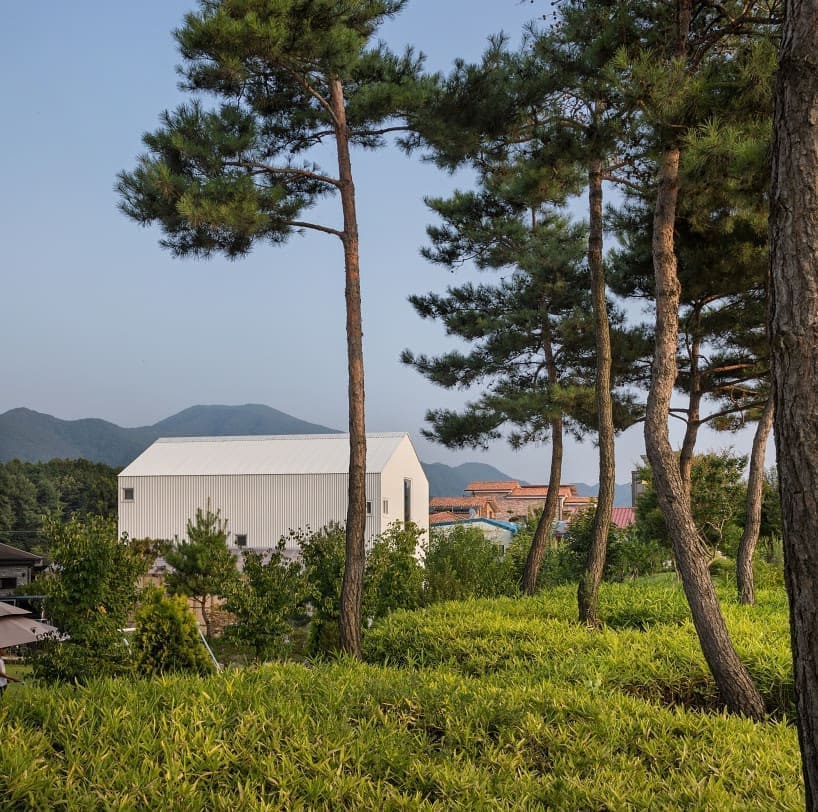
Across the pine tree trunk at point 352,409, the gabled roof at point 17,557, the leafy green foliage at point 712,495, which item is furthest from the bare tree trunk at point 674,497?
the gabled roof at point 17,557

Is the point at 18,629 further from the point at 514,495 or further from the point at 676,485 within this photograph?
the point at 514,495

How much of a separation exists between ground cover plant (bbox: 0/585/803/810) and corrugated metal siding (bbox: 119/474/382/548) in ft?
61.1

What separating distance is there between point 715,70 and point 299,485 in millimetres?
19456

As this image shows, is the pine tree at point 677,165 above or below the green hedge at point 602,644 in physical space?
above

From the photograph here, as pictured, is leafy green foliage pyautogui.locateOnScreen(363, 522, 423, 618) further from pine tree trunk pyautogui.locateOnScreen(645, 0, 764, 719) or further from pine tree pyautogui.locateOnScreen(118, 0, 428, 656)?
pine tree trunk pyautogui.locateOnScreen(645, 0, 764, 719)

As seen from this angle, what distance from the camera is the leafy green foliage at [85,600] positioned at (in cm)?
859

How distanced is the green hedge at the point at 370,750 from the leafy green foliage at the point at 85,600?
14.3 ft

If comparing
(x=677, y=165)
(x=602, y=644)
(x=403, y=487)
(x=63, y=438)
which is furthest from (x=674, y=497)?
(x=63, y=438)

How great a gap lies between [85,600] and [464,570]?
6.16 metres

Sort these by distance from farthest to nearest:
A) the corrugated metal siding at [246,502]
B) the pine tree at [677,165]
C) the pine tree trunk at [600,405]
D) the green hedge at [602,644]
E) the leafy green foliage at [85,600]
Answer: the corrugated metal siding at [246,502], the pine tree trunk at [600,405], the leafy green foliage at [85,600], the green hedge at [602,644], the pine tree at [677,165]

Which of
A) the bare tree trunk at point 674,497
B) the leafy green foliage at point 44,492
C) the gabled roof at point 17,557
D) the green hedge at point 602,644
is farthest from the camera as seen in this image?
the leafy green foliage at point 44,492

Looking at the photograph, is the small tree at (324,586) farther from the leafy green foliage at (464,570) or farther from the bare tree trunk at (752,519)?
the bare tree trunk at (752,519)

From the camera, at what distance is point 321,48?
804cm

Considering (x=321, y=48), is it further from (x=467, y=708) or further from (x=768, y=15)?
(x=467, y=708)
